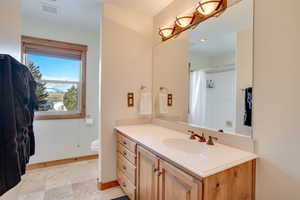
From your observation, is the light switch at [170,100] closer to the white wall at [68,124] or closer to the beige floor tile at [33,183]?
the white wall at [68,124]

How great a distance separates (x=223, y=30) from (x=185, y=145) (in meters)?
1.22

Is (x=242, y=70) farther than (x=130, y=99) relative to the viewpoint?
No

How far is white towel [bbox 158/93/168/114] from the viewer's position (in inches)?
91.3

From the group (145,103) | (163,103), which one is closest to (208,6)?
(163,103)

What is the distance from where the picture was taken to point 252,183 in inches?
45.8

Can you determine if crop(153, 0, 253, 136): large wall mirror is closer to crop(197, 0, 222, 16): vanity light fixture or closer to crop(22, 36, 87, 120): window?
crop(197, 0, 222, 16): vanity light fixture

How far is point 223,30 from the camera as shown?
152cm

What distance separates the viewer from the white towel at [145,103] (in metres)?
2.36

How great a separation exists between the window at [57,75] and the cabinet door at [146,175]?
1.99m

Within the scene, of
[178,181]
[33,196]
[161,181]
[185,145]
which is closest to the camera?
[178,181]

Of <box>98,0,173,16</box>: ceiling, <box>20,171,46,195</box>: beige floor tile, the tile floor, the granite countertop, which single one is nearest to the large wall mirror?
the granite countertop

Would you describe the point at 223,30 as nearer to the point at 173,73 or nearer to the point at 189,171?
the point at 173,73

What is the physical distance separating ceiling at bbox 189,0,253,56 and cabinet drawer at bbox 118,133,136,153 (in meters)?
1.32

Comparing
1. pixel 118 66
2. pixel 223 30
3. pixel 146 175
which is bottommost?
pixel 146 175
